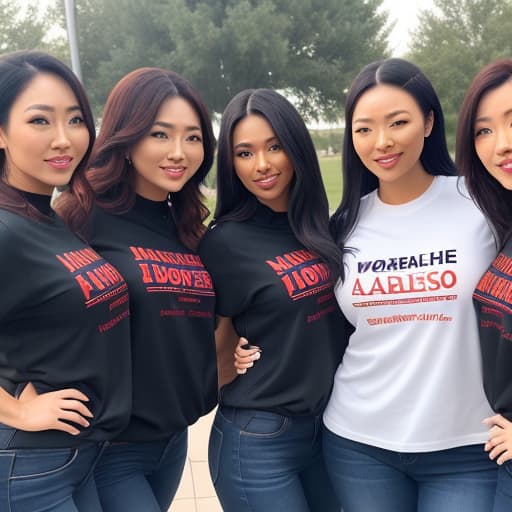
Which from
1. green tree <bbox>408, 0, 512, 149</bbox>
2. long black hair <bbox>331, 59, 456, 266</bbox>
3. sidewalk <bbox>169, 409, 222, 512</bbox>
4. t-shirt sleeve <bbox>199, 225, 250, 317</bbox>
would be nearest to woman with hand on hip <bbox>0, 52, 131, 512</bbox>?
t-shirt sleeve <bbox>199, 225, 250, 317</bbox>

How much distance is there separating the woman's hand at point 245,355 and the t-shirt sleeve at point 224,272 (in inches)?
A: 4.8

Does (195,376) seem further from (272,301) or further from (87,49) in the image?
(87,49)

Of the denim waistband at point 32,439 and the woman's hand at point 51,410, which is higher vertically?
the woman's hand at point 51,410

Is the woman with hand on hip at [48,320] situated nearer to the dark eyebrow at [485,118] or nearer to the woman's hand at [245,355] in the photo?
the woman's hand at [245,355]

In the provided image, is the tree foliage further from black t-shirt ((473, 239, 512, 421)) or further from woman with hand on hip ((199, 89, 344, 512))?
black t-shirt ((473, 239, 512, 421))

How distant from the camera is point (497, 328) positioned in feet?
6.11

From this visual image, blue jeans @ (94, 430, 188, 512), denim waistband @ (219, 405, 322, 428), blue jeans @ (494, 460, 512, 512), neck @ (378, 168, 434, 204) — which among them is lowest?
blue jeans @ (94, 430, 188, 512)

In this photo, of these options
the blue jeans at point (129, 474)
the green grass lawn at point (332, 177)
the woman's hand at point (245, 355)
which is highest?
the woman's hand at point (245, 355)

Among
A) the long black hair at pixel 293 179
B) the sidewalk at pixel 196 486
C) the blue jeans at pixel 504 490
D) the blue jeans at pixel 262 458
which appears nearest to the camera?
the blue jeans at pixel 504 490

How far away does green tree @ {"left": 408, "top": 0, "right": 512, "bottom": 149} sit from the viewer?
811 inches

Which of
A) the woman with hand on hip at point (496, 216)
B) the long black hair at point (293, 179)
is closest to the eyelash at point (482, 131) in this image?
the woman with hand on hip at point (496, 216)

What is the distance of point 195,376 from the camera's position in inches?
86.9

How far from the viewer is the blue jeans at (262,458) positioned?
2.22 m

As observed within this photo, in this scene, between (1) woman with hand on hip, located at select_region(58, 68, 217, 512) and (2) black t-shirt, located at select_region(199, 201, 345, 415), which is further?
(2) black t-shirt, located at select_region(199, 201, 345, 415)
